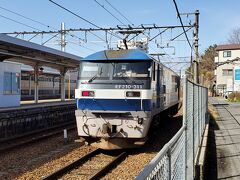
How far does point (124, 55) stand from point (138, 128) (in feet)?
7.76

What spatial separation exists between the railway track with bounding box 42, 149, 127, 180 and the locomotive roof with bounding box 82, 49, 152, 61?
2801mm

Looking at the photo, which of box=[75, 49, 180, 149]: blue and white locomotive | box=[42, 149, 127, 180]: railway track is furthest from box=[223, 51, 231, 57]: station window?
box=[42, 149, 127, 180]: railway track

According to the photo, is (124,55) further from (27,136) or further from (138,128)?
(27,136)

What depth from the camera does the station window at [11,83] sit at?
22303mm

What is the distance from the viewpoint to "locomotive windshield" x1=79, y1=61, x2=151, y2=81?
1187 cm

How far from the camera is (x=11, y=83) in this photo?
23078 mm

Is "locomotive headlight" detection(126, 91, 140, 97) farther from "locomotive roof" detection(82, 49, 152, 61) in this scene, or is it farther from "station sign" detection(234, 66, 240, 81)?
"station sign" detection(234, 66, 240, 81)

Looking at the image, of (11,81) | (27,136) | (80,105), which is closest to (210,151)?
(80,105)

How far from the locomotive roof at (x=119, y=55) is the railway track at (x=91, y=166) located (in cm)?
280

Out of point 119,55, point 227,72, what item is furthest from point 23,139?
point 227,72

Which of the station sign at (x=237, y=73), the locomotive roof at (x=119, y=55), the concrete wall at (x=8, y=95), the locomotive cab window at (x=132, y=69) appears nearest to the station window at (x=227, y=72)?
the station sign at (x=237, y=73)

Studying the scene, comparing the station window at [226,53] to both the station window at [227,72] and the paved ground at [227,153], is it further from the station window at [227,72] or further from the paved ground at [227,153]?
the paved ground at [227,153]

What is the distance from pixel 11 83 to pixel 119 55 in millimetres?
12474

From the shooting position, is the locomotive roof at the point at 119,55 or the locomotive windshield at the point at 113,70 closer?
the locomotive windshield at the point at 113,70
